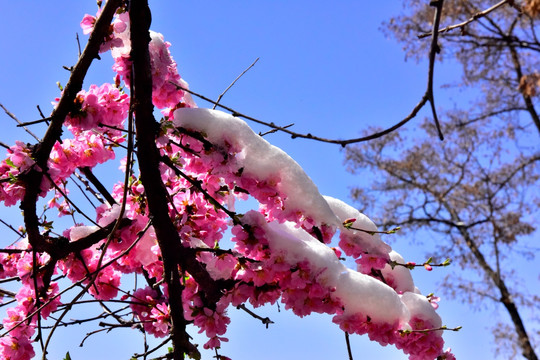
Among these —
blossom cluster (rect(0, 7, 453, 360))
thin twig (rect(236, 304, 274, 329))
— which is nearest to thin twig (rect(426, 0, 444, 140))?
blossom cluster (rect(0, 7, 453, 360))

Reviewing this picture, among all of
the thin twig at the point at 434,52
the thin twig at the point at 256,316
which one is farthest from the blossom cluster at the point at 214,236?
the thin twig at the point at 434,52

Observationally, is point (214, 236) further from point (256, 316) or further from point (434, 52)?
point (434, 52)

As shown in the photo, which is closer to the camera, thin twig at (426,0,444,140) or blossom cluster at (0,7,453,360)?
thin twig at (426,0,444,140)

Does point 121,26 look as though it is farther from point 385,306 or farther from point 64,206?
point 385,306

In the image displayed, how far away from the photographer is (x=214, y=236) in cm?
219

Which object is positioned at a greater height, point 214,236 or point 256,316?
point 214,236

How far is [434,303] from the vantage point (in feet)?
7.50

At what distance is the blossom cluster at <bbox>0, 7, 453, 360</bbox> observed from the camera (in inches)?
69.2

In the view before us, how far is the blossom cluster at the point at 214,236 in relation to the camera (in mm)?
1758

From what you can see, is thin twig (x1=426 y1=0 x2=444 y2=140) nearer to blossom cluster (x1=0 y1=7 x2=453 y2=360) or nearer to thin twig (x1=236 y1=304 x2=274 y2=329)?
blossom cluster (x1=0 y1=7 x2=453 y2=360)

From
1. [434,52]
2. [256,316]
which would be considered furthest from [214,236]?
[434,52]

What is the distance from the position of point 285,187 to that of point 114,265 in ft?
2.89

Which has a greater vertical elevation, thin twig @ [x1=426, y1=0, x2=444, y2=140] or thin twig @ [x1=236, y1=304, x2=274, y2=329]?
thin twig @ [x1=426, y1=0, x2=444, y2=140]

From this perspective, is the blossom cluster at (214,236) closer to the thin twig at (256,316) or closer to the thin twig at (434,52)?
the thin twig at (256,316)
